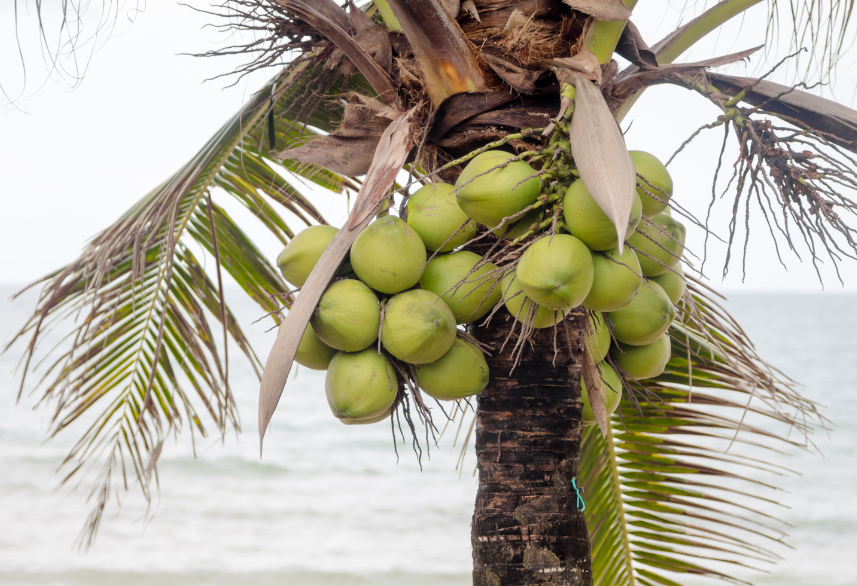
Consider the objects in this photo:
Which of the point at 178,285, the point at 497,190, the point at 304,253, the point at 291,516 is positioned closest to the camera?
the point at 497,190

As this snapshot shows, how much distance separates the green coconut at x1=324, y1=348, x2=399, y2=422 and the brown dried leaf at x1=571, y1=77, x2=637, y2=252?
46 cm

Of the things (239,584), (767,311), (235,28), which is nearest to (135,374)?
(235,28)

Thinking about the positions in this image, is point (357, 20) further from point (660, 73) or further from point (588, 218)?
point (588, 218)

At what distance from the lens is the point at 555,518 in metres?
1.24

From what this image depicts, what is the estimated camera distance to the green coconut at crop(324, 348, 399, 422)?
112cm

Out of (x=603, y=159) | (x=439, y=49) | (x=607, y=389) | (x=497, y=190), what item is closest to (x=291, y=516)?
(x=607, y=389)

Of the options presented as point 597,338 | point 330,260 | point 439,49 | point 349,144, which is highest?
point 439,49

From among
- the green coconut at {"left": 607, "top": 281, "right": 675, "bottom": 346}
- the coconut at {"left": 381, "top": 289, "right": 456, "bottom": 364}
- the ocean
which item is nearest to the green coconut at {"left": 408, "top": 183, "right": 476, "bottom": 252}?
the coconut at {"left": 381, "top": 289, "right": 456, "bottom": 364}

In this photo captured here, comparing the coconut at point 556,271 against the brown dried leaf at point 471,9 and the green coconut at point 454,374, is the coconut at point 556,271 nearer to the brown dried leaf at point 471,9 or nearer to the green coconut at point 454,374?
the green coconut at point 454,374

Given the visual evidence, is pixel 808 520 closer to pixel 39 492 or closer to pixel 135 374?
pixel 135 374

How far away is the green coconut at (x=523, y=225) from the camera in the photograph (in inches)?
42.3

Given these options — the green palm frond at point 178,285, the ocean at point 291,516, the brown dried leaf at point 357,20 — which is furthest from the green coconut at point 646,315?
the ocean at point 291,516

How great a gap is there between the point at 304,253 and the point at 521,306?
43cm

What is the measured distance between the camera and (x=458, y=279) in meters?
1.17
